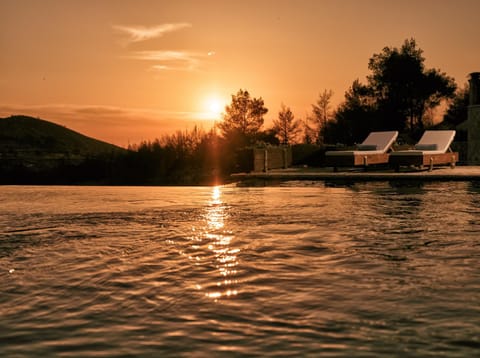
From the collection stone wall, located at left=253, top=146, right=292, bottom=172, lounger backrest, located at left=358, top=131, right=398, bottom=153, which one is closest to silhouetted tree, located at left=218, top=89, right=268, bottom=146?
stone wall, located at left=253, top=146, right=292, bottom=172

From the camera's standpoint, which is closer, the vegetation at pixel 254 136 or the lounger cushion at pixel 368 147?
the lounger cushion at pixel 368 147

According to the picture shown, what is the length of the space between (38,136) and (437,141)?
6060cm

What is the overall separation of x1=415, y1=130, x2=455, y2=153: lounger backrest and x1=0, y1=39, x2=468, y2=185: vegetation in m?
4.90

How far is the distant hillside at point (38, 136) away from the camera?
211 ft

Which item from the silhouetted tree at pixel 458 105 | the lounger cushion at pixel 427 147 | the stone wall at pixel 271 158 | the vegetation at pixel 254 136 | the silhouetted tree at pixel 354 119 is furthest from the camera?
the silhouetted tree at pixel 458 105

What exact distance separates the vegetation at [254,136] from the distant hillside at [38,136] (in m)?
1.07

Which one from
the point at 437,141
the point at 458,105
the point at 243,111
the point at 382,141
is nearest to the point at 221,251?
the point at 382,141

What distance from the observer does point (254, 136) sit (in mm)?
31516

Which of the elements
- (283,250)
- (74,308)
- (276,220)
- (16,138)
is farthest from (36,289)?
(16,138)

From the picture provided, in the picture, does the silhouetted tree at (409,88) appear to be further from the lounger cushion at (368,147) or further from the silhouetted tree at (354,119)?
the lounger cushion at (368,147)

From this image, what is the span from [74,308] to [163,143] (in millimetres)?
16793

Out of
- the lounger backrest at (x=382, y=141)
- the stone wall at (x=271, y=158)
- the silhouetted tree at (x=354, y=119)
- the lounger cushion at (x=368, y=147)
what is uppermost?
the silhouetted tree at (x=354, y=119)

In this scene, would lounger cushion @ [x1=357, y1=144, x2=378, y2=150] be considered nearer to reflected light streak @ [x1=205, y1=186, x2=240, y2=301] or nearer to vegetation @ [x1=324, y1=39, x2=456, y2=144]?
reflected light streak @ [x1=205, y1=186, x2=240, y2=301]

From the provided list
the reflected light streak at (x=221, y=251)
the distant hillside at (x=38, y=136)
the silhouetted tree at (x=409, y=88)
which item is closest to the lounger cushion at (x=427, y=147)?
the reflected light streak at (x=221, y=251)
